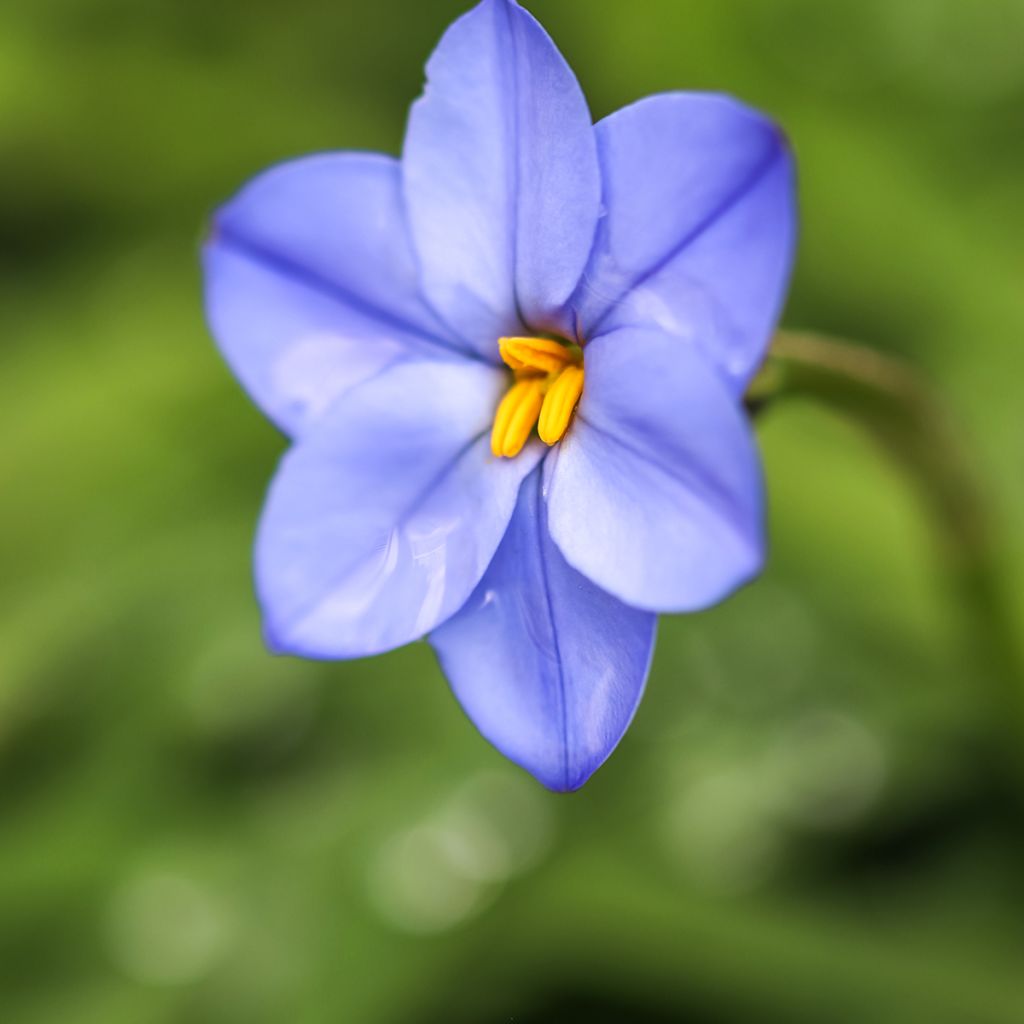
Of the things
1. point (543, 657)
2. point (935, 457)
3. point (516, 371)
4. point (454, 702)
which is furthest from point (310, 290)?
point (454, 702)

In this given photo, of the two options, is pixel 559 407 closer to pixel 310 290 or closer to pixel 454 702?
pixel 310 290

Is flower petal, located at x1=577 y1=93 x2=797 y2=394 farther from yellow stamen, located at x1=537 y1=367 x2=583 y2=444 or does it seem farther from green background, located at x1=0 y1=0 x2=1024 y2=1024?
green background, located at x1=0 y1=0 x2=1024 y2=1024

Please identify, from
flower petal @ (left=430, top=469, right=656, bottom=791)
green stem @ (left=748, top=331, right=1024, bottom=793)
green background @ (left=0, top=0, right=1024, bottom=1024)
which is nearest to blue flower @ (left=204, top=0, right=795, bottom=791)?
flower petal @ (left=430, top=469, right=656, bottom=791)

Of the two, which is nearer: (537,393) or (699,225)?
(699,225)

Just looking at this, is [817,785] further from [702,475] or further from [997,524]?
[702,475]

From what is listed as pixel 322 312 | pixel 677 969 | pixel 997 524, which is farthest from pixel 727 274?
pixel 677 969

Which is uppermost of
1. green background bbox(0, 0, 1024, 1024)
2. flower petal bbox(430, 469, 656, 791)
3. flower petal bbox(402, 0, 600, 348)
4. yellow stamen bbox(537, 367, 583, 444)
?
flower petal bbox(402, 0, 600, 348)
